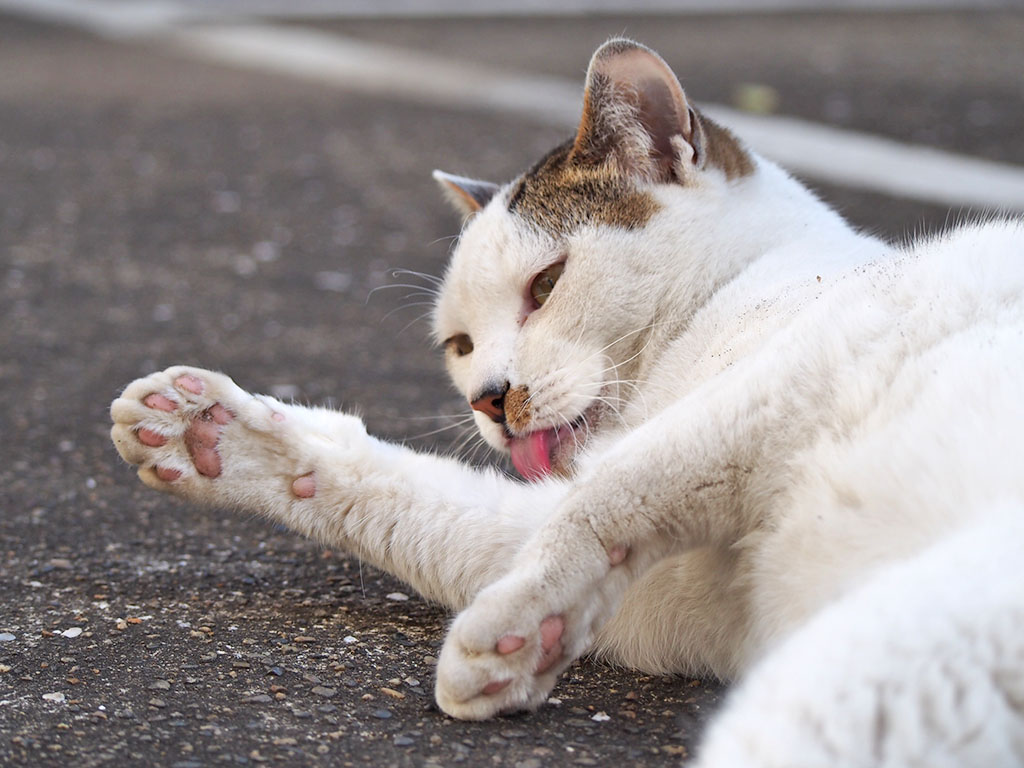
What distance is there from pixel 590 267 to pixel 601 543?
32.1 inches

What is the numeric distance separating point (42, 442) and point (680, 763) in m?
2.11

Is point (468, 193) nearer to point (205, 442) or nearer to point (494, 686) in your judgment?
point (205, 442)

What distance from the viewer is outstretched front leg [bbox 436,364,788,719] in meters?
1.80

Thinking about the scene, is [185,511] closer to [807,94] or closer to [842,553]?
[842,553]

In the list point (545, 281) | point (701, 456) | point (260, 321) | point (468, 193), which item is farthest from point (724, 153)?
point (260, 321)

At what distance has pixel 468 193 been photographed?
2998 millimetres

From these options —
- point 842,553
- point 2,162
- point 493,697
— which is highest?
point 842,553

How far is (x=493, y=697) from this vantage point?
183 cm

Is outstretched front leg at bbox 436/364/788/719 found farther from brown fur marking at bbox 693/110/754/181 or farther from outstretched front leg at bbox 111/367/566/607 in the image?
brown fur marking at bbox 693/110/754/181

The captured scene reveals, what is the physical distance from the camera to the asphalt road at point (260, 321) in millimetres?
1913

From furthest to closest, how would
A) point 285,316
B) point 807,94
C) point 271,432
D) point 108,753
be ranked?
1. point 807,94
2. point 285,316
3. point 271,432
4. point 108,753

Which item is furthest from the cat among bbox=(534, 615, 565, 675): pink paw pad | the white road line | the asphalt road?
the white road line

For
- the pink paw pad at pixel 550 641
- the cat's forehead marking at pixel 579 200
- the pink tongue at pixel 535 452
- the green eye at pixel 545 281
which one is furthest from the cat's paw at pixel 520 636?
the cat's forehead marking at pixel 579 200

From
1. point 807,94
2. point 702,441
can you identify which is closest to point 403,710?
point 702,441
